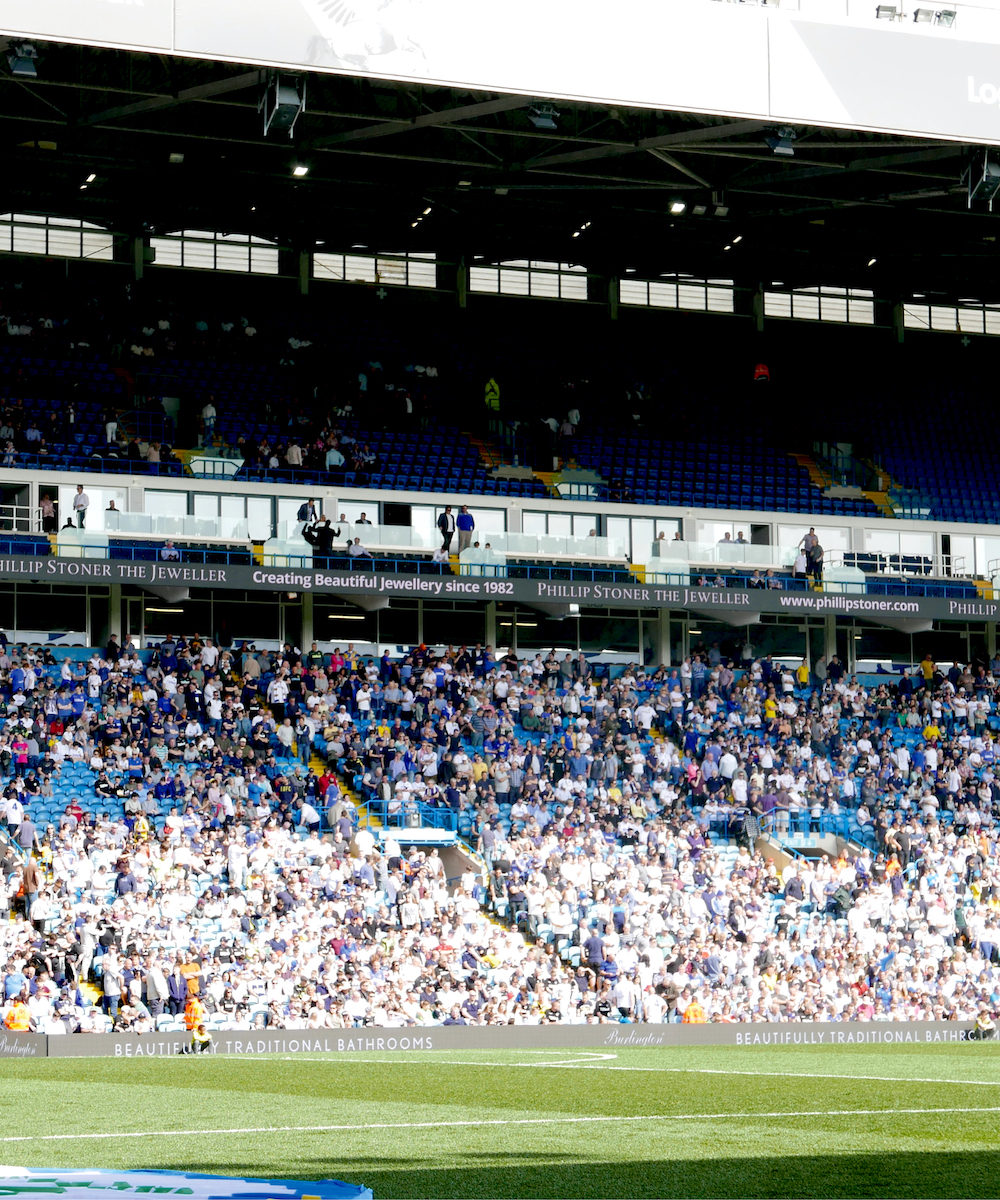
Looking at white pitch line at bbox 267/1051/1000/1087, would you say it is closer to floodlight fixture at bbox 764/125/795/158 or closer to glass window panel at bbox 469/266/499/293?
floodlight fixture at bbox 764/125/795/158

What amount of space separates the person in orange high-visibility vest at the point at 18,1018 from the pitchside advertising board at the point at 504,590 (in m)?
11.8

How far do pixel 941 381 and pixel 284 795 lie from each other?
24.3 meters

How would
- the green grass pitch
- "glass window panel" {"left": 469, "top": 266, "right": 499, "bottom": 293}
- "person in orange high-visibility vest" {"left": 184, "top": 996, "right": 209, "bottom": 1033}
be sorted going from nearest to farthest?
the green grass pitch < "person in orange high-visibility vest" {"left": 184, "top": 996, "right": 209, "bottom": 1033} < "glass window panel" {"left": 469, "top": 266, "right": 499, "bottom": 293}

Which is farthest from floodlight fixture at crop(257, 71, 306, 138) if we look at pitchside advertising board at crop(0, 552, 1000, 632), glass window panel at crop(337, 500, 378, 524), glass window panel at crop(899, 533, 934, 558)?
glass window panel at crop(899, 533, 934, 558)

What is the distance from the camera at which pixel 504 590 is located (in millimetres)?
36781

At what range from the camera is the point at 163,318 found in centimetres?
4081

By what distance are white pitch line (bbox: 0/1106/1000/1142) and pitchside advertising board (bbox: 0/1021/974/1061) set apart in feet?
29.0

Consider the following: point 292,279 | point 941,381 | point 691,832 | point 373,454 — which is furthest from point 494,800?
point 941,381

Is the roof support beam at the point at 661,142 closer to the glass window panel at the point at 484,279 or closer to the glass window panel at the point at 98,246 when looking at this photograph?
the glass window panel at the point at 484,279

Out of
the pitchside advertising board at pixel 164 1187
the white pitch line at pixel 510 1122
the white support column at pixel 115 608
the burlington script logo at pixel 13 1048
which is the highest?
the white support column at pixel 115 608

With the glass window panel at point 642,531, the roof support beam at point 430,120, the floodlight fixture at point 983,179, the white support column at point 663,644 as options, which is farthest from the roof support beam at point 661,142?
the white support column at point 663,644

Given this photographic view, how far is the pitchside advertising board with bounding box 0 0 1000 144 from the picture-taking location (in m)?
28.4

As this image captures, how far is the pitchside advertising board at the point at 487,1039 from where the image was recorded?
22594 millimetres

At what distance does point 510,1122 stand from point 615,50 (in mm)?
22714
